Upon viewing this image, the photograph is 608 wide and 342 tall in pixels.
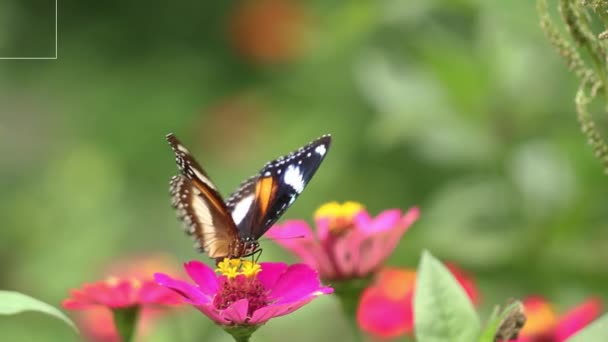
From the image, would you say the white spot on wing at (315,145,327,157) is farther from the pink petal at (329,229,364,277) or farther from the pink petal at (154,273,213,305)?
the pink petal at (154,273,213,305)

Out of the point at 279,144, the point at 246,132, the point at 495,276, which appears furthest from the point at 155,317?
the point at 246,132

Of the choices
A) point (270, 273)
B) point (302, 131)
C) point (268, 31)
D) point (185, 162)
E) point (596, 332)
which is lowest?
point (596, 332)

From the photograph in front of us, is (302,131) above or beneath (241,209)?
above

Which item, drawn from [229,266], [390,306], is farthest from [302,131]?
[229,266]

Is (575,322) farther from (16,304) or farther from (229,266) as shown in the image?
(16,304)

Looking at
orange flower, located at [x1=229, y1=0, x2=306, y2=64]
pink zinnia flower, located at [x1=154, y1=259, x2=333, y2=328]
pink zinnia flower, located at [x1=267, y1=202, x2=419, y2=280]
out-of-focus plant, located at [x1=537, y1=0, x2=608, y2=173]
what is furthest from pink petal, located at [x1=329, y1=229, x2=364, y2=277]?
orange flower, located at [x1=229, y1=0, x2=306, y2=64]

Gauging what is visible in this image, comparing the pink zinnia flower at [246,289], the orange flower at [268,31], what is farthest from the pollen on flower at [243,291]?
the orange flower at [268,31]
